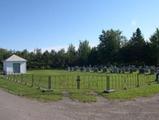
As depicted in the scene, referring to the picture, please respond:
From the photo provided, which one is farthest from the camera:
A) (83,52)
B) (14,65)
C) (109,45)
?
(83,52)

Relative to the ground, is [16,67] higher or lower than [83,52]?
lower

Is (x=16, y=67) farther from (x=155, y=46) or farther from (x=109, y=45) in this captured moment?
(x=109, y=45)

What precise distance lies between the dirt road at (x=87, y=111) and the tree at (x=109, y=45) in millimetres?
74985

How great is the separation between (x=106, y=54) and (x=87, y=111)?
83.0 meters

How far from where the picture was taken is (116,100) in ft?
62.1

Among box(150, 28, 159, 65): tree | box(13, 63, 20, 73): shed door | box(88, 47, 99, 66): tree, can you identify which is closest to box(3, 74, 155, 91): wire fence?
box(13, 63, 20, 73): shed door

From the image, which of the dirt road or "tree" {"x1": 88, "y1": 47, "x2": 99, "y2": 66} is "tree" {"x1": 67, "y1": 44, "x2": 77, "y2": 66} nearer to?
"tree" {"x1": 88, "y1": 47, "x2": 99, "y2": 66}

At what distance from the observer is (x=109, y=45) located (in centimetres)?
10219

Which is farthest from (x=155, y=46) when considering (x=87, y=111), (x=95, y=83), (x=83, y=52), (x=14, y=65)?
(x=87, y=111)

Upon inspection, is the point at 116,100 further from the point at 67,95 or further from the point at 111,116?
the point at 111,116

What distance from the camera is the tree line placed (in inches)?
3255

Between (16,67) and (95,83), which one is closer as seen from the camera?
(95,83)

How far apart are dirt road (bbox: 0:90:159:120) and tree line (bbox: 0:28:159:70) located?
6252 centimetres

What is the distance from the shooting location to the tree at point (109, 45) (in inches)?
3762
